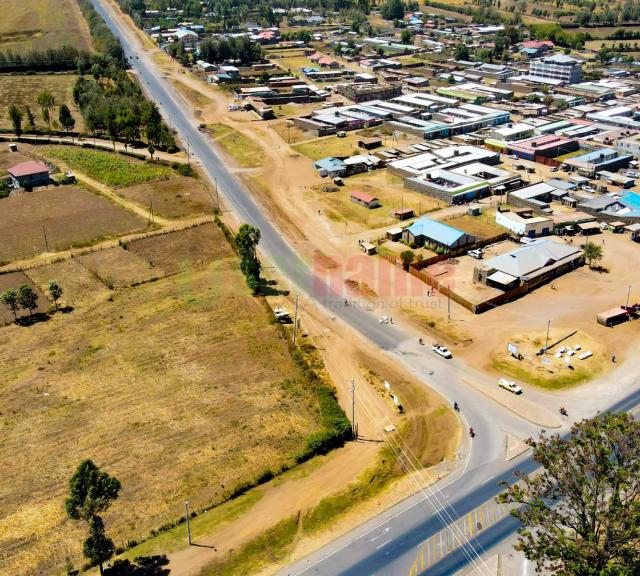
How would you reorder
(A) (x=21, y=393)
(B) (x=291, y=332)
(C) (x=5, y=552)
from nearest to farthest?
(C) (x=5, y=552), (A) (x=21, y=393), (B) (x=291, y=332)

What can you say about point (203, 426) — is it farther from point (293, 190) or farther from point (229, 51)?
point (229, 51)

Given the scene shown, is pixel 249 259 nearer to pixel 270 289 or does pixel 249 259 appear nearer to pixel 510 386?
pixel 270 289

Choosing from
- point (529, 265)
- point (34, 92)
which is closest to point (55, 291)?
point (529, 265)

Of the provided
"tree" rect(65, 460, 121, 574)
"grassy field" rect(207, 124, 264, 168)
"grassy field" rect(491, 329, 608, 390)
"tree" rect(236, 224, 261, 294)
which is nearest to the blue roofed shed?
"grassy field" rect(207, 124, 264, 168)

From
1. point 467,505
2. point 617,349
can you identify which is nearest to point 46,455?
point 467,505

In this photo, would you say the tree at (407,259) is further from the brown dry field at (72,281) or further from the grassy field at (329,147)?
the grassy field at (329,147)

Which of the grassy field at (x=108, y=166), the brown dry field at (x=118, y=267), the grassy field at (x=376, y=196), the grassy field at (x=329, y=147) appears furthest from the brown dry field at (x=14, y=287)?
the grassy field at (x=329, y=147)

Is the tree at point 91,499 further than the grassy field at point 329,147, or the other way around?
the grassy field at point 329,147
